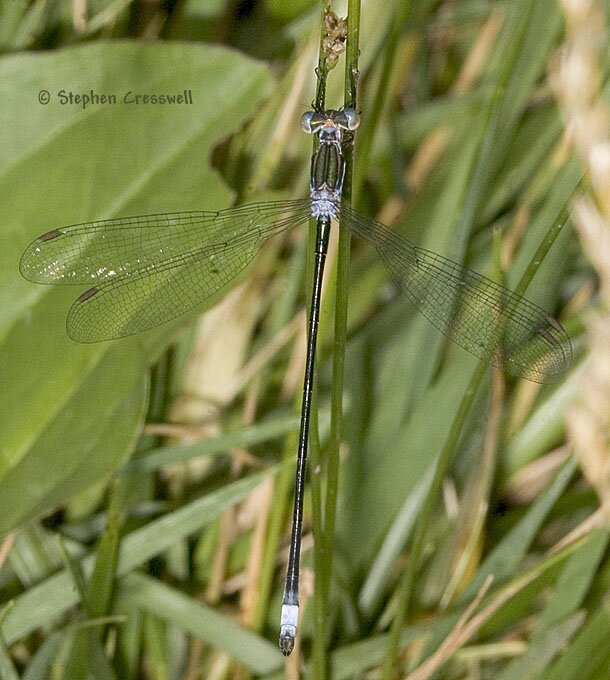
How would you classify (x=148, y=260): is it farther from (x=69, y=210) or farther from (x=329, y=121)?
(x=329, y=121)

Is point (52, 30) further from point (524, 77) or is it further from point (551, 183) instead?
point (551, 183)

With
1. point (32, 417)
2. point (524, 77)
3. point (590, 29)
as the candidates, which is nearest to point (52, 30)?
point (32, 417)

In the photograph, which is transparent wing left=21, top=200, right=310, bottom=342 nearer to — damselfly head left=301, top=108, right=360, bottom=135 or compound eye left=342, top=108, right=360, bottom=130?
damselfly head left=301, top=108, right=360, bottom=135

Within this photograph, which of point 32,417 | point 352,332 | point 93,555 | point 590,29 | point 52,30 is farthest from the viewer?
point 352,332

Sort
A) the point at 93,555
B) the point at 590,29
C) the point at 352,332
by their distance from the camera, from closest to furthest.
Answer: the point at 590,29, the point at 93,555, the point at 352,332

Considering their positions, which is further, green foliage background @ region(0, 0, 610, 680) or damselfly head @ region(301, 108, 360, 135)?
green foliage background @ region(0, 0, 610, 680)
